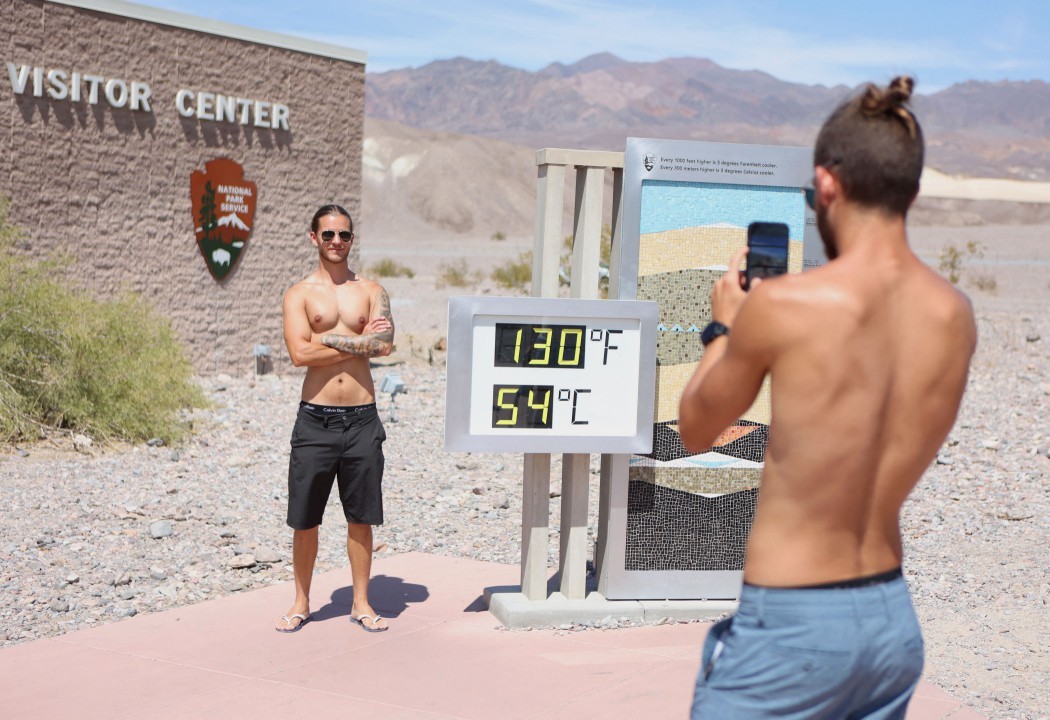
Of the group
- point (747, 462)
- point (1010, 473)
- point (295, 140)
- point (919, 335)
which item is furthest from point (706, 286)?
point (295, 140)

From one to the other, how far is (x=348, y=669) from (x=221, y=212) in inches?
386

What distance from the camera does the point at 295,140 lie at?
14.8 metres

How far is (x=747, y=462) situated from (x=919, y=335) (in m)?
3.92

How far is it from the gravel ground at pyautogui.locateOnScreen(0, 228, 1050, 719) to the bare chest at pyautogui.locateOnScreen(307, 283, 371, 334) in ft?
4.82

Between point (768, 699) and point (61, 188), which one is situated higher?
point (61, 188)

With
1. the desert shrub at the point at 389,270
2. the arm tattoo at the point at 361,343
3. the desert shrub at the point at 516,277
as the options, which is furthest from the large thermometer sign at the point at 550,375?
the desert shrub at the point at 389,270

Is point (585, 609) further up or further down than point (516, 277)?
further down

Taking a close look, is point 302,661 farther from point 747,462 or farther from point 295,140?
point 295,140

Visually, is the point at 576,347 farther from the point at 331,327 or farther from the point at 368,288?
the point at 331,327

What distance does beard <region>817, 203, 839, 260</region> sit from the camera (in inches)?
92.0

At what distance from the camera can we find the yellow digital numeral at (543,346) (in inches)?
A: 226

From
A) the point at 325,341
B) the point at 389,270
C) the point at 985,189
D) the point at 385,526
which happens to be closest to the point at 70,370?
the point at 385,526

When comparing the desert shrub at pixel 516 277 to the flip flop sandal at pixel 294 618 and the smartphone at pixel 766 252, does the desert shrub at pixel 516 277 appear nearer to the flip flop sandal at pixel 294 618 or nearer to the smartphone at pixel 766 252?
the flip flop sandal at pixel 294 618

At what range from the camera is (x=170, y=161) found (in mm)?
13438
